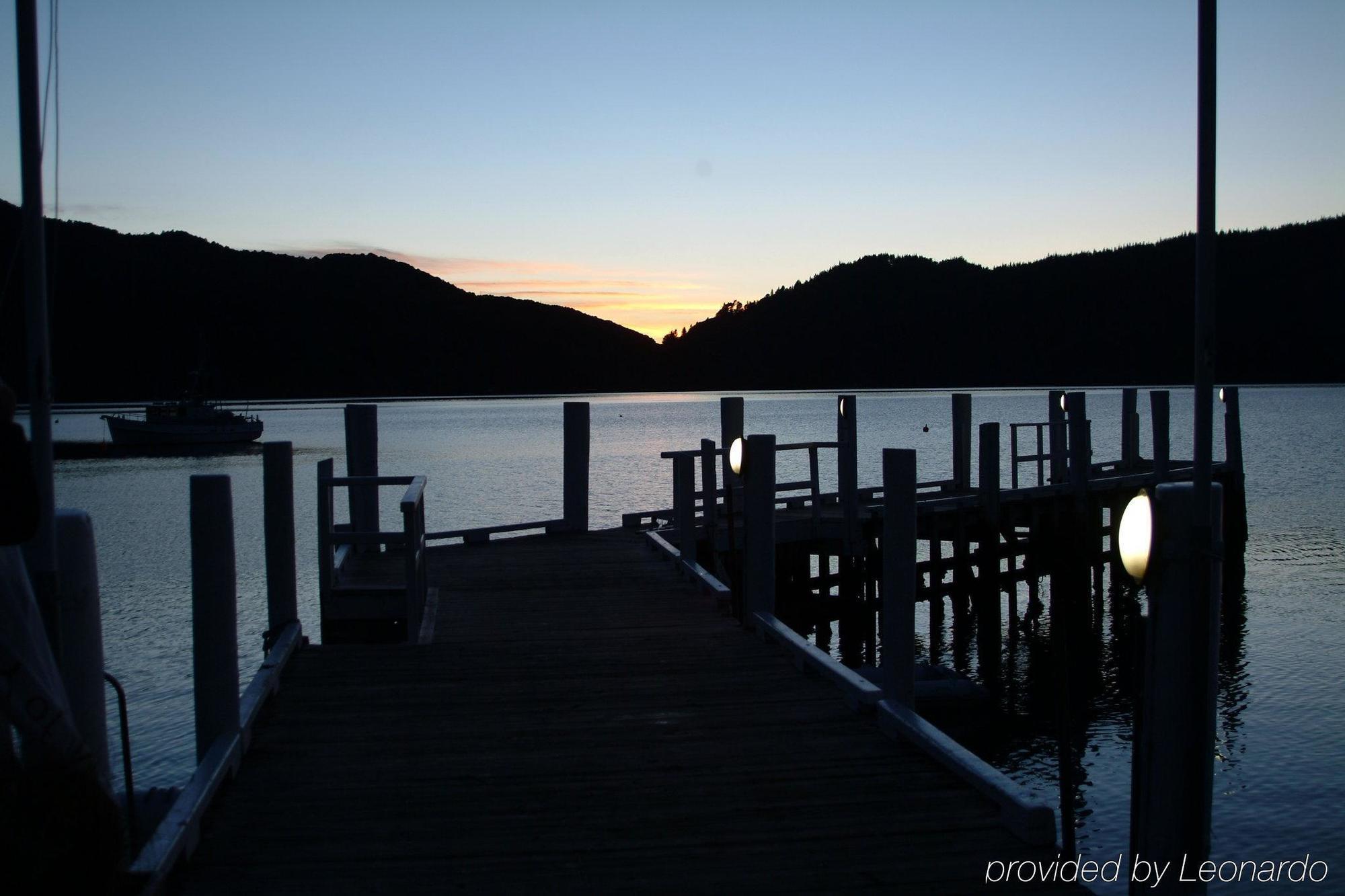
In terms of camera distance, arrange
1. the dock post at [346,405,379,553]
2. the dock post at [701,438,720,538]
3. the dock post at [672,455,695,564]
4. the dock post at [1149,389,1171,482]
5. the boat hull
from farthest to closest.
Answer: the boat hull, the dock post at [1149,389,1171,482], the dock post at [346,405,379,553], the dock post at [672,455,695,564], the dock post at [701,438,720,538]

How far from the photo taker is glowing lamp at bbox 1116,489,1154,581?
340cm

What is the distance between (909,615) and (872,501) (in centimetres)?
1412

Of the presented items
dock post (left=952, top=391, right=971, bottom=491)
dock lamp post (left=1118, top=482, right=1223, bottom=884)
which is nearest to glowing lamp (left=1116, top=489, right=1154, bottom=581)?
dock lamp post (left=1118, top=482, right=1223, bottom=884)

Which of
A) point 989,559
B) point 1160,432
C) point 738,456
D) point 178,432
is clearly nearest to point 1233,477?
point 1160,432

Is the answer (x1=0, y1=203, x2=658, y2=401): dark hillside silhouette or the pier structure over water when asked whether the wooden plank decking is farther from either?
(x1=0, y1=203, x2=658, y2=401): dark hillside silhouette

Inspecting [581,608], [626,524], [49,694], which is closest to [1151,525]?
[49,694]

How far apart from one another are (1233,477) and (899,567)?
23461mm

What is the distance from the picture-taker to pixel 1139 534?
3.42 m

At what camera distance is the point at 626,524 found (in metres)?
16.0

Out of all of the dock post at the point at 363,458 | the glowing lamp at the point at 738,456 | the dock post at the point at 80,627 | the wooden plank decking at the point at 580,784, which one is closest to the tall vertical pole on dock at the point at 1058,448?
the dock post at the point at 363,458

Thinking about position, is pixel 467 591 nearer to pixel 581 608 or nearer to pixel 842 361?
pixel 581 608

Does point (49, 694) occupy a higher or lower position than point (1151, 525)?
lower

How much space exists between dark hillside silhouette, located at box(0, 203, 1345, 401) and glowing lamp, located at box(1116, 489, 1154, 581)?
122252 millimetres

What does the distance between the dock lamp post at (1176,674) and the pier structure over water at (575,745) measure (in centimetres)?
77
